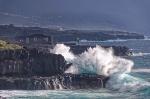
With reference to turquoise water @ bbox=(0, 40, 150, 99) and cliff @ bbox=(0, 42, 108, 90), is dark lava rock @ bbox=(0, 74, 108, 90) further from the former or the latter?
turquoise water @ bbox=(0, 40, 150, 99)

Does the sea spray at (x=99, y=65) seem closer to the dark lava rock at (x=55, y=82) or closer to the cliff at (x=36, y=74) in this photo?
the cliff at (x=36, y=74)

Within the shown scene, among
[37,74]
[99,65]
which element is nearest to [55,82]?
[37,74]

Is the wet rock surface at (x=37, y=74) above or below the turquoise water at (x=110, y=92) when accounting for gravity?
above

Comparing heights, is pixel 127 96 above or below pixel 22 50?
below

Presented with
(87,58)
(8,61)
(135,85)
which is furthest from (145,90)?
(87,58)

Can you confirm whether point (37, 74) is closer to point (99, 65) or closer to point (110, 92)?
point (110, 92)

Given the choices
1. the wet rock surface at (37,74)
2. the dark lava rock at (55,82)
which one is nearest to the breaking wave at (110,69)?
the dark lava rock at (55,82)

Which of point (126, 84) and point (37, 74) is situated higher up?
point (37, 74)

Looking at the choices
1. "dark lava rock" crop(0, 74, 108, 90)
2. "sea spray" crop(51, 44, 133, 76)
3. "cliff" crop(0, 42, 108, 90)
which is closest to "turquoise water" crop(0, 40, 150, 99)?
"dark lava rock" crop(0, 74, 108, 90)

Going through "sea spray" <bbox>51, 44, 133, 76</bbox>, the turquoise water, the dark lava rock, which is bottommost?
the turquoise water

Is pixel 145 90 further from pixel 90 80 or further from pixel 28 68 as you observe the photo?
pixel 28 68

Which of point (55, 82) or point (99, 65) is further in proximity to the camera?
point (99, 65)
